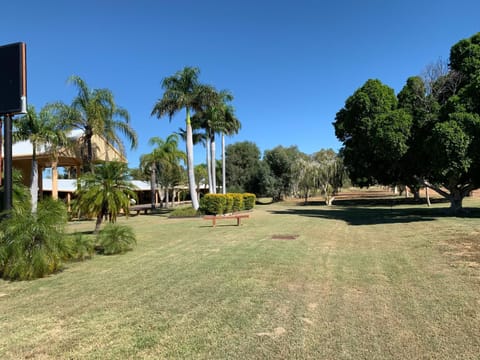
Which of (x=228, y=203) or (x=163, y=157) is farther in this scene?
(x=163, y=157)

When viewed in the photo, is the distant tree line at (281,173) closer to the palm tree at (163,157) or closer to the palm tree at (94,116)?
the palm tree at (163,157)

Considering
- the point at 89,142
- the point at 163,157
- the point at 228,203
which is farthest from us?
the point at 163,157

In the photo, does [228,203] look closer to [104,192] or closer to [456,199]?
[104,192]

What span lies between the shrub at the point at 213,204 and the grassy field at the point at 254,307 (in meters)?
13.9

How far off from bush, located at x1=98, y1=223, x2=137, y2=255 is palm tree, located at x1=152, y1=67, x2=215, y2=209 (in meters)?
14.9

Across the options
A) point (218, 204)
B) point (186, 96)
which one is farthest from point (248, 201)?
point (186, 96)

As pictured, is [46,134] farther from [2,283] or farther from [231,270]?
[231,270]

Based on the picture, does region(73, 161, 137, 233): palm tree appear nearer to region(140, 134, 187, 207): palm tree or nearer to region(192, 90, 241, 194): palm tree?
region(192, 90, 241, 194): palm tree

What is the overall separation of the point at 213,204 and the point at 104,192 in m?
12.3

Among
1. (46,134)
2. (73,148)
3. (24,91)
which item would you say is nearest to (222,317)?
(24,91)

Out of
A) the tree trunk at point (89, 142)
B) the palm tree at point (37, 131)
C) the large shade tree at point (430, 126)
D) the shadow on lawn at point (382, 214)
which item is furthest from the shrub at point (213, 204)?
the palm tree at point (37, 131)

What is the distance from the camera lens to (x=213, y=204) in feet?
72.7

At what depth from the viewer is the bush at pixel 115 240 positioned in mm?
8602

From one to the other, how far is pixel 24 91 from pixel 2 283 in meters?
3.85
